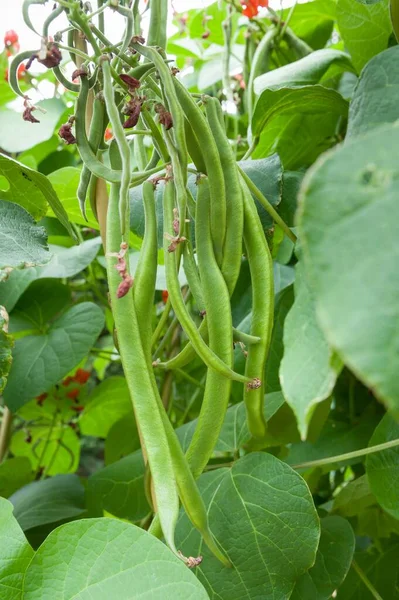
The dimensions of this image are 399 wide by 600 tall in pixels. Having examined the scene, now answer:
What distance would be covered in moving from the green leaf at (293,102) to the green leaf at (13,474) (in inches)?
22.3

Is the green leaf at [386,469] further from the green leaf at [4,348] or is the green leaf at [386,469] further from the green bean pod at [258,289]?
the green leaf at [4,348]

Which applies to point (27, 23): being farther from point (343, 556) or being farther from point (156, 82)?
point (343, 556)

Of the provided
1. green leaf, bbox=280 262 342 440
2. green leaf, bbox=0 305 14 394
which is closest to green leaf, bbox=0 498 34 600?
green leaf, bbox=0 305 14 394

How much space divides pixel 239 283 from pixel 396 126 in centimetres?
56

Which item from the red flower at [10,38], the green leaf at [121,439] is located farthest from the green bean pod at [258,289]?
the red flower at [10,38]

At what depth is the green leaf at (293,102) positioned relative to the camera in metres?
0.66

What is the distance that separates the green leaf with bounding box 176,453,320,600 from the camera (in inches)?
21.4

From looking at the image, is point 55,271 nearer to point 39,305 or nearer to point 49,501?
point 39,305

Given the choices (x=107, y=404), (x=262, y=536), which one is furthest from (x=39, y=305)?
(x=262, y=536)

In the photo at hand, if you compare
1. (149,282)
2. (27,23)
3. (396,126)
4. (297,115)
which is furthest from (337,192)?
(297,115)

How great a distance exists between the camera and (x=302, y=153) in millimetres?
857

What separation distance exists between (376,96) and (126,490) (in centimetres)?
50

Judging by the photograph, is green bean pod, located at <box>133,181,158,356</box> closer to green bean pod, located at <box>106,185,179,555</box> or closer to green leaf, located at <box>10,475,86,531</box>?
green bean pod, located at <box>106,185,179,555</box>

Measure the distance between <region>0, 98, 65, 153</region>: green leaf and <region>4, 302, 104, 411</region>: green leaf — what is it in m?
0.30
